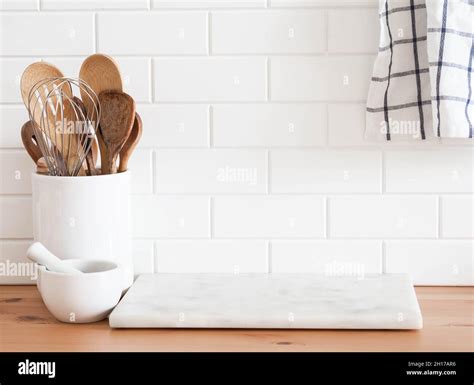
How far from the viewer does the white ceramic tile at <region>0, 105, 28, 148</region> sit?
3.93 ft

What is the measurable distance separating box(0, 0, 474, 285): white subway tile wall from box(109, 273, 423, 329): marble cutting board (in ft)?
0.20

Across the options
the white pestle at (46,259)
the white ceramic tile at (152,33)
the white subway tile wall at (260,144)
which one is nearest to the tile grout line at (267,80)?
the white subway tile wall at (260,144)

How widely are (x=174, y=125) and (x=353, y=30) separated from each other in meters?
0.33

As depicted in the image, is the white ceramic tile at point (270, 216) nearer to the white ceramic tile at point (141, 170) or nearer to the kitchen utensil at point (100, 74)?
the white ceramic tile at point (141, 170)

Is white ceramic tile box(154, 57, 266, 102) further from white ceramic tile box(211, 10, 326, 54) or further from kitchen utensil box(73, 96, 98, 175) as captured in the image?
kitchen utensil box(73, 96, 98, 175)

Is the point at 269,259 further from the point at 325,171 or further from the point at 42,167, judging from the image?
the point at 42,167

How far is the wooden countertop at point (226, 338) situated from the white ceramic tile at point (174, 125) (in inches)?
13.0

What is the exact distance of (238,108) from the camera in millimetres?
1183

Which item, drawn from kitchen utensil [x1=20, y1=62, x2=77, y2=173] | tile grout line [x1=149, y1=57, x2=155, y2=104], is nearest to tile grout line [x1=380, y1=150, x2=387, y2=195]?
tile grout line [x1=149, y1=57, x2=155, y2=104]

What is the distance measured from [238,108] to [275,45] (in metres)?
0.12

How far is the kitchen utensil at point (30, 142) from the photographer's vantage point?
43.8 inches

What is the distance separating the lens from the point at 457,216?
3.88 ft
